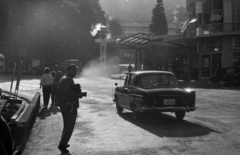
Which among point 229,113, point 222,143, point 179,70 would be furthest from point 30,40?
point 222,143

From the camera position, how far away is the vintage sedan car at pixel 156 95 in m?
9.98

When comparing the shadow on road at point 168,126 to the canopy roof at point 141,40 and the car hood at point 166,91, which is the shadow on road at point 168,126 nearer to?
the car hood at point 166,91

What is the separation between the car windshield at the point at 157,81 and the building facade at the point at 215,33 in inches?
893

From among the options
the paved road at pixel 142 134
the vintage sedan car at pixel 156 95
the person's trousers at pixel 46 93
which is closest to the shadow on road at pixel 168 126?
the paved road at pixel 142 134

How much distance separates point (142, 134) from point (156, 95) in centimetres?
175

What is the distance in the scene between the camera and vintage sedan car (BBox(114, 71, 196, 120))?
32.7ft

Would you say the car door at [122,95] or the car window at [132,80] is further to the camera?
the car door at [122,95]

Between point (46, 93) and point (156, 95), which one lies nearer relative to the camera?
point (156, 95)

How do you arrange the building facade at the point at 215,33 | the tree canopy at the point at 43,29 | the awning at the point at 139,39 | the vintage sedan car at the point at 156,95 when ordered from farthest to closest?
the tree canopy at the point at 43,29, the awning at the point at 139,39, the building facade at the point at 215,33, the vintage sedan car at the point at 156,95

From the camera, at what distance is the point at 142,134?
8.56 m

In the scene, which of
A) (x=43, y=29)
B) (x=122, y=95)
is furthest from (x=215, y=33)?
(x=43, y=29)

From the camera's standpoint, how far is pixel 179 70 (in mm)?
37562

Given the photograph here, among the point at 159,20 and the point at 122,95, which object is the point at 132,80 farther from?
the point at 159,20

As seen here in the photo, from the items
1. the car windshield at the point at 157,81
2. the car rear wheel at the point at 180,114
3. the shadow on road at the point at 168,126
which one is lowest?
the shadow on road at the point at 168,126
